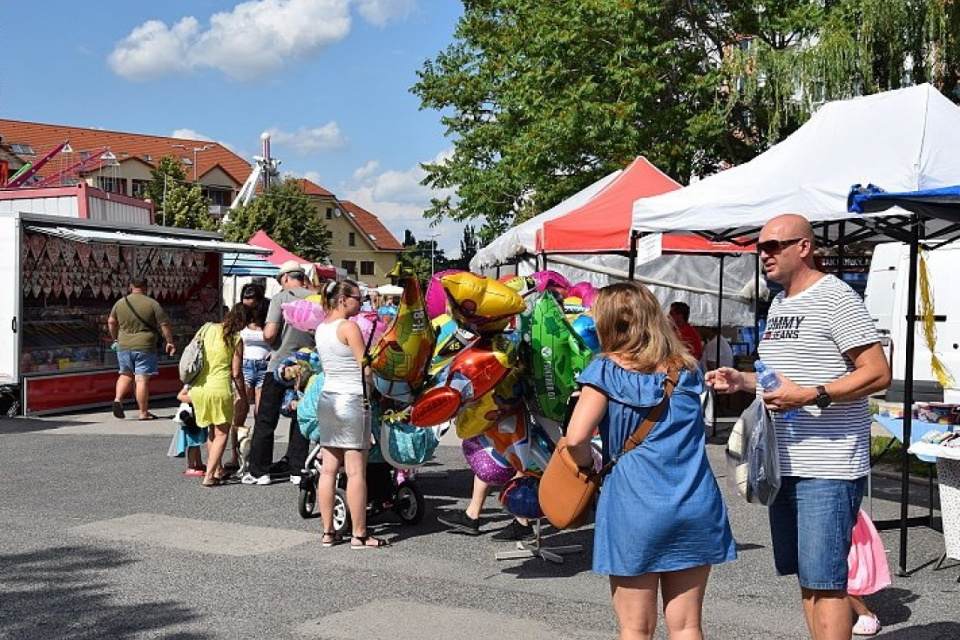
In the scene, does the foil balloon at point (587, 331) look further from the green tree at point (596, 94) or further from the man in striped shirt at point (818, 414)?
the green tree at point (596, 94)

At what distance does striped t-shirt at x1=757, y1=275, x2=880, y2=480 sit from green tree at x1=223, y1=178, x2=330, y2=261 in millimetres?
55500

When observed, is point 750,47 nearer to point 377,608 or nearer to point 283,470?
point 283,470

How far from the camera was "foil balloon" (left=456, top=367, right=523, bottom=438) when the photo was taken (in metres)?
6.55

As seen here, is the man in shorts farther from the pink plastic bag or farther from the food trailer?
the pink plastic bag

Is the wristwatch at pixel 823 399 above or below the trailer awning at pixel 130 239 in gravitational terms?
below

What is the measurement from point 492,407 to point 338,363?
1.17 meters

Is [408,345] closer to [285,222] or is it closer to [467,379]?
[467,379]

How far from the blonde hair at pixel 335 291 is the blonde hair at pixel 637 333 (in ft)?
11.0

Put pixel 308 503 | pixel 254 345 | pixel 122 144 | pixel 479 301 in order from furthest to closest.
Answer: pixel 122 144, pixel 254 345, pixel 308 503, pixel 479 301

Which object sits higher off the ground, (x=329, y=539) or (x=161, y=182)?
(x=161, y=182)

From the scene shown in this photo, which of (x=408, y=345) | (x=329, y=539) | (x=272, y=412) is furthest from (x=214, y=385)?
(x=408, y=345)

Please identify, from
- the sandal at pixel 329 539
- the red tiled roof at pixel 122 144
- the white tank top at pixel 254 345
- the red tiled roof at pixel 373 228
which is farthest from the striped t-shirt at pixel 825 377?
the red tiled roof at pixel 373 228

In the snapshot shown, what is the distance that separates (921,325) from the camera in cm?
1352

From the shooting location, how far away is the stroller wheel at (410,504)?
8094mm
